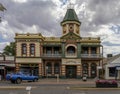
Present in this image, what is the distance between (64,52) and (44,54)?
4.58m

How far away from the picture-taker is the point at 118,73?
210ft

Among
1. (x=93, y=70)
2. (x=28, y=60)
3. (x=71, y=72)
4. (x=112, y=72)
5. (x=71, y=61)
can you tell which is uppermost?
(x=28, y=60)

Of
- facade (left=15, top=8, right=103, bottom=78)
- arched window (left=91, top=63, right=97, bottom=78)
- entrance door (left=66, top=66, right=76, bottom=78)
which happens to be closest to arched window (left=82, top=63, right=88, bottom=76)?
facade (left=15, top=8, right=103, bottom=78)

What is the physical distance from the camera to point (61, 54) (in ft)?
229

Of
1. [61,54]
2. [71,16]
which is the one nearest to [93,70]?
[61,54]

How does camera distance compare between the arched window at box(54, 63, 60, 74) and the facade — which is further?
the arched window at box(54, 63, 60, 74)

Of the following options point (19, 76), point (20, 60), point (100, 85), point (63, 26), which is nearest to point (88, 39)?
point (63, 26)

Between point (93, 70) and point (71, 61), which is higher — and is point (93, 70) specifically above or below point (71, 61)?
below

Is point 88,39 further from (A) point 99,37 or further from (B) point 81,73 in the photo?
(B) point 81,73

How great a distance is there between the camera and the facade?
6838cm

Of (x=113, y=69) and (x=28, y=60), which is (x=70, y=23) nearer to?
(x=28, y=60)

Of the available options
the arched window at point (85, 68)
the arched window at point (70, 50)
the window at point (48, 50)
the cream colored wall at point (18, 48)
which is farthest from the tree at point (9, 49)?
the arched window at point (85, 68)

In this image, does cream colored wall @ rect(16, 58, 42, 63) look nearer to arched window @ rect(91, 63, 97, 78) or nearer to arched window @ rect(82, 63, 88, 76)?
arched window @ rect(82, 63, 88, 76)

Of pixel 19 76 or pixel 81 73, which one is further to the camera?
pixel 81 73
